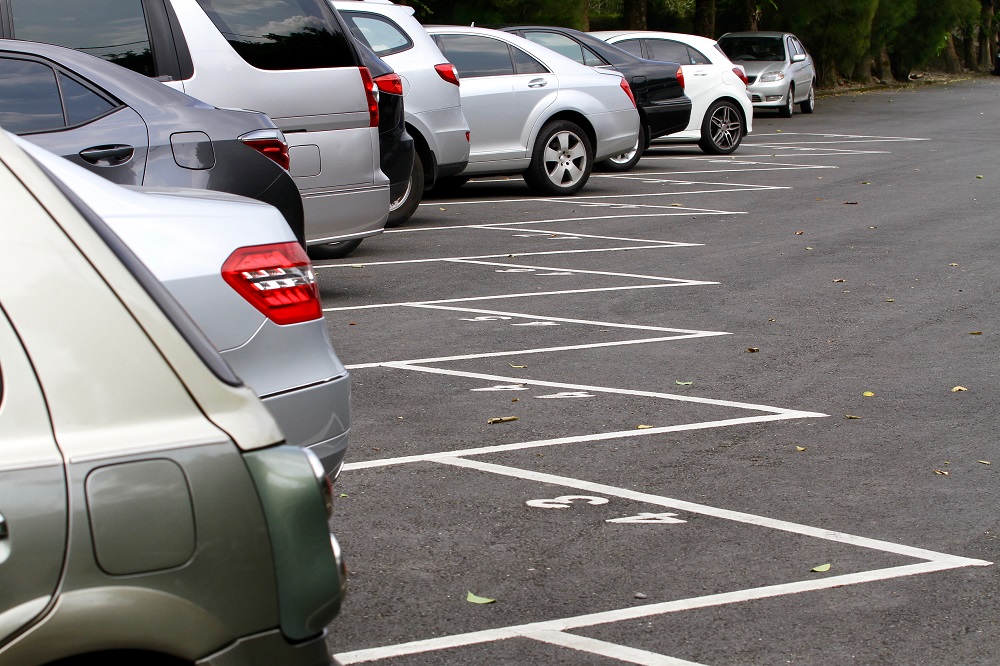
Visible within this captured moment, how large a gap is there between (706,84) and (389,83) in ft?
34.6

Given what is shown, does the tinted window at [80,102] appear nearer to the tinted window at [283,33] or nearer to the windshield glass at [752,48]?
the tinted window at [283,33]

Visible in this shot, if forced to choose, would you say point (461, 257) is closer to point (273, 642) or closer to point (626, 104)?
point (626, 104)

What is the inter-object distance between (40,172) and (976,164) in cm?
1916

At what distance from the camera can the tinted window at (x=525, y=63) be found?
1590 cm

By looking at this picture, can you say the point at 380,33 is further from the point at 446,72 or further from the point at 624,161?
the point at 624,161

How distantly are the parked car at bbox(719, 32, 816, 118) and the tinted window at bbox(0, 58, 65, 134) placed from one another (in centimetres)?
2534

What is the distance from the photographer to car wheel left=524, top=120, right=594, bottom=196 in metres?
15.9

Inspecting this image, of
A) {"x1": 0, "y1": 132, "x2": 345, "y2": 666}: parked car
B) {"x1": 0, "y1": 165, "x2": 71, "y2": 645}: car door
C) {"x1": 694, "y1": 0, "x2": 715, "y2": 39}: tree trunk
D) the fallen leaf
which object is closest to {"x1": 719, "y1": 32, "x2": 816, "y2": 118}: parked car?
{"x1": 694, "y1": 0, "x2": 715, "y2": 39}: tree trunk

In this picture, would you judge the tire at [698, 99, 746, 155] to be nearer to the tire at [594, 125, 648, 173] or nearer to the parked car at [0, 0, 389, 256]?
the tire at [594, 125, 648, 173]

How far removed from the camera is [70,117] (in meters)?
6.54

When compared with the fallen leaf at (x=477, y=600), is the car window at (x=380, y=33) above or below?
above

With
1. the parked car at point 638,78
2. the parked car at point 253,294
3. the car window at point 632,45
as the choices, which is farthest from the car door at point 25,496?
the car window at point 632,45

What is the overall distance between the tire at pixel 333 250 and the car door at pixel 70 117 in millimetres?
4757

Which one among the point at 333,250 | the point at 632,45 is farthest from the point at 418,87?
the point at 632,45
